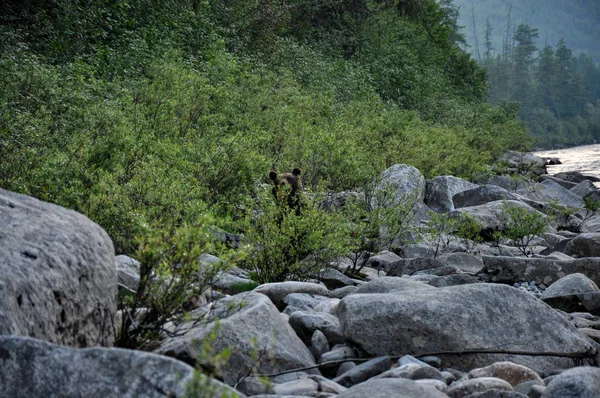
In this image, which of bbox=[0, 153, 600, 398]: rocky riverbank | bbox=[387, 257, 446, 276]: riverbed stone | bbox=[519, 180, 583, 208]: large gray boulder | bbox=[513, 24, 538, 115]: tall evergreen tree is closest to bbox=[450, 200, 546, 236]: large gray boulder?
bbox=[387, 257, 446, 276]: riverbed stone

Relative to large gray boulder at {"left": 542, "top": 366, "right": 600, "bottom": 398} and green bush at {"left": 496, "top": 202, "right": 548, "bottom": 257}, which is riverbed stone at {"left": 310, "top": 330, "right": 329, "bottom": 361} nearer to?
large gray boulder at {"left": 542, "top": 366, "right": 600, "bottom": 398}

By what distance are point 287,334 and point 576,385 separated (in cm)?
183

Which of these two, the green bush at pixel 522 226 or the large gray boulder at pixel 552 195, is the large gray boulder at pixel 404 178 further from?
the large gray boulder at pixel 552 195

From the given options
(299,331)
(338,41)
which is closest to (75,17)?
(299,331)

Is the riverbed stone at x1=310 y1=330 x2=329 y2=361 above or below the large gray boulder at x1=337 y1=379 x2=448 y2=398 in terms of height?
below

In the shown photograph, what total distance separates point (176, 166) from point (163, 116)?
8.96 ft

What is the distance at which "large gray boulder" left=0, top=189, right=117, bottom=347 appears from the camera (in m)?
3.28

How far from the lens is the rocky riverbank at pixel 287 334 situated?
110 inches

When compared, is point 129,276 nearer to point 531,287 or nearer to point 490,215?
point 531,287

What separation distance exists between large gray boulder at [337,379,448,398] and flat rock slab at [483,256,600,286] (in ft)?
17.5


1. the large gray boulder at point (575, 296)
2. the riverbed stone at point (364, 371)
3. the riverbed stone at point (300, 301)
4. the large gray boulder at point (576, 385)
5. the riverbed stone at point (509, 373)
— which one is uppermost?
the large gray boulder at point (576, 385)

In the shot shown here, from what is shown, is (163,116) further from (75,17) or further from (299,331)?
(299,331)

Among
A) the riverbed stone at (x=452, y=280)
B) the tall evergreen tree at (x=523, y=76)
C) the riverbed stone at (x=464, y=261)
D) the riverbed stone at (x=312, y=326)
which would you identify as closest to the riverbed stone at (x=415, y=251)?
the riverbed stone at (x=464, y=261)

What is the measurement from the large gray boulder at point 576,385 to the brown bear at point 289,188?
4500mm
